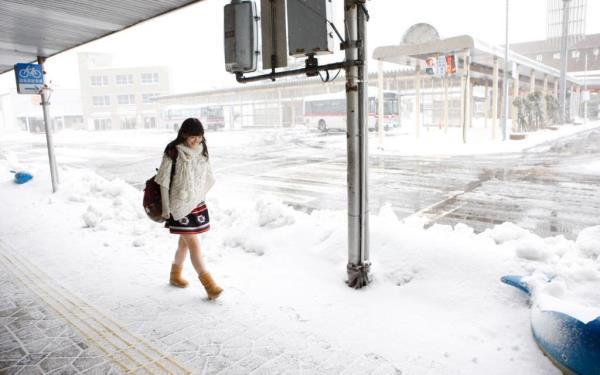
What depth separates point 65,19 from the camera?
6.55 meters

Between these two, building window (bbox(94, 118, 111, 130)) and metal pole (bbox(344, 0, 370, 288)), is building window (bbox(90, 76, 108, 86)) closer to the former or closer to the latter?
building window (bbox(94, 118, 111, 130))

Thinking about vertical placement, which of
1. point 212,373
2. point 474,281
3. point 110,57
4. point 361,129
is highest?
point 110,57

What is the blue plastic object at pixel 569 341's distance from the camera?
7.89ft

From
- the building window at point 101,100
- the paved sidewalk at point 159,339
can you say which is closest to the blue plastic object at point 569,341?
the paved sidewalk at point 159,339

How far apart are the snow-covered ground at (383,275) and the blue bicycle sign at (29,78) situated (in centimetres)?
419

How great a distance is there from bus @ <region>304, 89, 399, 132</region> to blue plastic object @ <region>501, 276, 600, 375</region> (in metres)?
31.7

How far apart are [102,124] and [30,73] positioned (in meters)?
71.7

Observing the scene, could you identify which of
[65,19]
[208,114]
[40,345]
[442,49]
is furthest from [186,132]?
[208,114]

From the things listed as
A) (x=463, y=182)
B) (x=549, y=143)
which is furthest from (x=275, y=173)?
(x=549, y=143)

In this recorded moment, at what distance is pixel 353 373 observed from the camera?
109 inches

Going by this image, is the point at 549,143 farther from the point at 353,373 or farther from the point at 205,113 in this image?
the point at 205,113

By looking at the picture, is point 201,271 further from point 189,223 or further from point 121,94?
point 121,94

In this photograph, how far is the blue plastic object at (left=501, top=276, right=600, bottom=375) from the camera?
2.41 metres

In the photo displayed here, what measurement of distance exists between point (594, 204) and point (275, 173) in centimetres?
865
